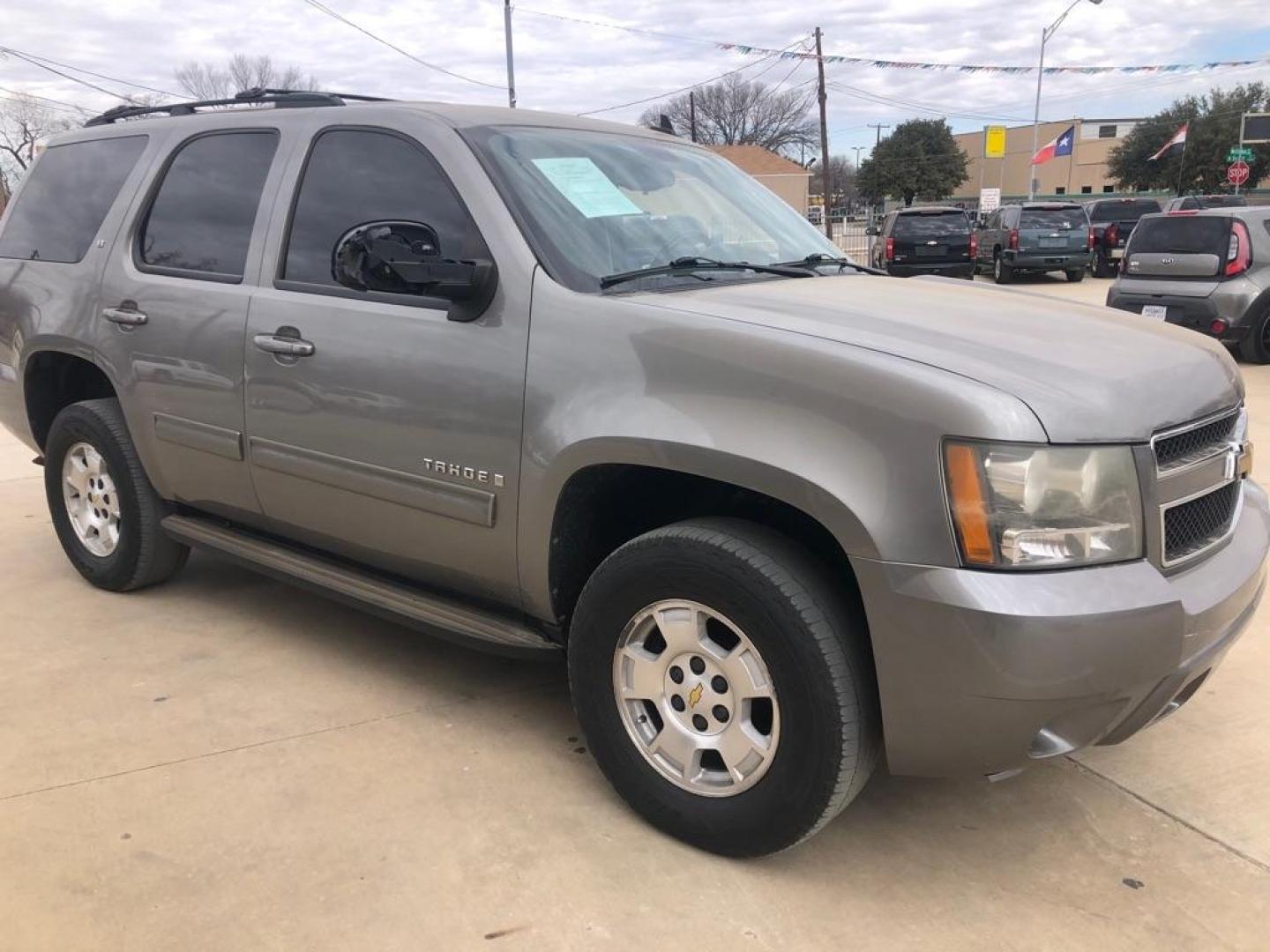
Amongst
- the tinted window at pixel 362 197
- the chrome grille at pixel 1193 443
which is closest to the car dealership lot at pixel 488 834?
the chrome grille at pixel 1193 443

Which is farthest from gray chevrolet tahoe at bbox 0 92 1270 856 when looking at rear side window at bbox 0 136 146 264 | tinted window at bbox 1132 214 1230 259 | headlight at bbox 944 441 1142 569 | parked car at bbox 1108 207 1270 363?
tinted window at bbox 1132 214 1230 259

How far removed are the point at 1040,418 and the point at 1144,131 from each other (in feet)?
213

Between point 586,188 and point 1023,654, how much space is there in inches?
73.2

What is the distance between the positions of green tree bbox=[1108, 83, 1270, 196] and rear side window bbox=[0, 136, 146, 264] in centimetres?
5562

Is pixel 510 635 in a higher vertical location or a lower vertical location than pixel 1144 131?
lower

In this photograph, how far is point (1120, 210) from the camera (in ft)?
88.3

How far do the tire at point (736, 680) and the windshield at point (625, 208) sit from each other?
33.5 inches

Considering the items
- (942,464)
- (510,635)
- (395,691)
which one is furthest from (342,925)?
(942,464)

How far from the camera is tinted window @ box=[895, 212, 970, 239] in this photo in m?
20.2

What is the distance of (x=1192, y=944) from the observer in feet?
7.68

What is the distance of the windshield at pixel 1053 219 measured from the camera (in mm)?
21297

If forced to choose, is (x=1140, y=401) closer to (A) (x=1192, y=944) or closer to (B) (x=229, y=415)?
(A) (x=1192, y=944)

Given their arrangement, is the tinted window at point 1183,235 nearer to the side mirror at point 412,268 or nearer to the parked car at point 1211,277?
the parked car at point 1211,277

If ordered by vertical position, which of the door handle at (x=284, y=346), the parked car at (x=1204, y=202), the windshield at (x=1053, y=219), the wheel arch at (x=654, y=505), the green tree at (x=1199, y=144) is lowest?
the wheel arch at (x=654, y=505)
